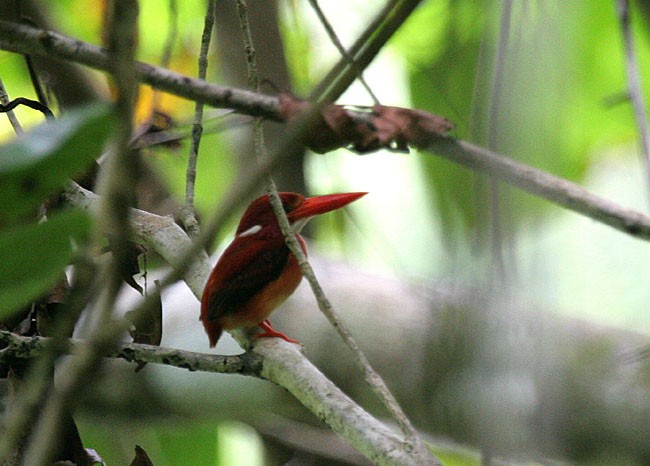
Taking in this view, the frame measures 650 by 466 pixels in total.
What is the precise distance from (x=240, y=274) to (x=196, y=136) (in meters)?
0.16

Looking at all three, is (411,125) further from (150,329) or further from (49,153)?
(49,153)

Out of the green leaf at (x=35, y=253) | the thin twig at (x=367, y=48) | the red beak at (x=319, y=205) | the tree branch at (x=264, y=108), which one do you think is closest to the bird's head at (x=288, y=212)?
the red beak at (x=319, y=205)

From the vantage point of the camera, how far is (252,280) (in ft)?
2.68

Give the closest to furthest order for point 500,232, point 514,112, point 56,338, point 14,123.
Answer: point 56,338 → point 14,123 → point 500,232 → point 514,112

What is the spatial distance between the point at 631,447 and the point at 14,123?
1.21 meters

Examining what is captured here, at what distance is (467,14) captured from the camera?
1.27 metres

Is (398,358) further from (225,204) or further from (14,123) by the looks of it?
(225,204)

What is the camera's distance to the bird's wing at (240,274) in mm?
794

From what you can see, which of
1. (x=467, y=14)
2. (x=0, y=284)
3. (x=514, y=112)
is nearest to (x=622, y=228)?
(x=514, y=112)

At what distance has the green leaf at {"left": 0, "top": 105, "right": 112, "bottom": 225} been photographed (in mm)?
308

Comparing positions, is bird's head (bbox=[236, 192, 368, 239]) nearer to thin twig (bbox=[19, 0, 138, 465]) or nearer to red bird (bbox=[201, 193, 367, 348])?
red bird (bbox=[201, 193, 367, 348])

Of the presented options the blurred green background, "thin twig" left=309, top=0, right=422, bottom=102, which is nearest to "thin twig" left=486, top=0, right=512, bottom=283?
the blurred green background

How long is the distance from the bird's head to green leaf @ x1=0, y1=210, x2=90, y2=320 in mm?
480

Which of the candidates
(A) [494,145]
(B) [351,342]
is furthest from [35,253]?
(A) [494,145]
